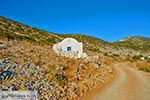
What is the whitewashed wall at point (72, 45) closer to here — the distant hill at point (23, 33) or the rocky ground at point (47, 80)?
the distant hill at point (23, 33)

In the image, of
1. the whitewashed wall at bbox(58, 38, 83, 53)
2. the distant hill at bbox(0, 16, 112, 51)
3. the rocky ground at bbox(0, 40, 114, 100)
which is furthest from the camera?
the distant hill at bbox(0, 16, 112, 51)

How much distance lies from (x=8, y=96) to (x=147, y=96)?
8.87m

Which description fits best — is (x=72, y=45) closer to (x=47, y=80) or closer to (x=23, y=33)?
(x=47, y=80)

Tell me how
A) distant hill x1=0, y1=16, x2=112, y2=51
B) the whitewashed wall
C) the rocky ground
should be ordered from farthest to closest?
distant hill x1=0, y1=16, x2=112, y2=51
the whitewashed wall
the rocky ground

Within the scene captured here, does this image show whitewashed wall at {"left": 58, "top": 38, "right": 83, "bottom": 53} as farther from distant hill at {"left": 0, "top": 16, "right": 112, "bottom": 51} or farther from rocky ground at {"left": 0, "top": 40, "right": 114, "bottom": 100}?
rocky ground at {"left": 0, "top": 40, "right": 114, "bottom": 100}

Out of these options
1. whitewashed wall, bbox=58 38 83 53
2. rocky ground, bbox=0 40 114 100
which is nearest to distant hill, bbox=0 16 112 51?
whitewashed wall, bbox=58 38 83 53

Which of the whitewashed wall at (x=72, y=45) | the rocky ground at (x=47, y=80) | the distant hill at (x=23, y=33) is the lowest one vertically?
the rocky ground at (x=47, y=80)

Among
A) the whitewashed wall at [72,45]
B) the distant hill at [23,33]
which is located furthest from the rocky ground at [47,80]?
the distant hill at [23,33]

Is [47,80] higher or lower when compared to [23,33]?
lower

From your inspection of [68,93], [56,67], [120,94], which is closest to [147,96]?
[120,94]

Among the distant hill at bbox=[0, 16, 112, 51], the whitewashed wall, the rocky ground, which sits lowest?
the rocky ground

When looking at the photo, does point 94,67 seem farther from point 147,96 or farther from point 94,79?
point 147,96

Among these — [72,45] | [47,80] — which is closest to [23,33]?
[72,45]

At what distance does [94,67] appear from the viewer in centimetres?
2380
